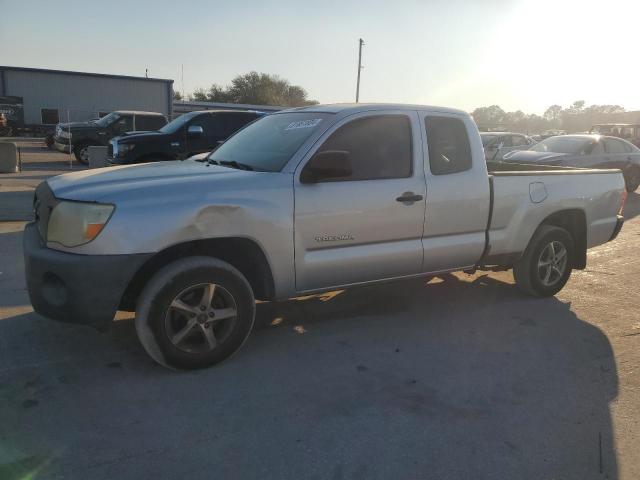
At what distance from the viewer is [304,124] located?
14.1ft

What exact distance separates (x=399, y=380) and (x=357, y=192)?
55.9 inches

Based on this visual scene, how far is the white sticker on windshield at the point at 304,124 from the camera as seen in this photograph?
13.9 feet

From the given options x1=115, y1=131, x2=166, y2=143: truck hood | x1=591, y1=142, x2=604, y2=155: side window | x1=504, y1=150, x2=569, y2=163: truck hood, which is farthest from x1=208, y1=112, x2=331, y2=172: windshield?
x1=591, y1=142, x2=604, y2=155: side window

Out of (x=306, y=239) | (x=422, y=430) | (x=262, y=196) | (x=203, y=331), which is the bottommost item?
(x=422, y=430)

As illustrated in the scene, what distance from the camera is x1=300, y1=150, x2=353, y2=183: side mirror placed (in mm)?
3793

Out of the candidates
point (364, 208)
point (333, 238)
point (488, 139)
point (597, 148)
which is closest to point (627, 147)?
point (597, 148)

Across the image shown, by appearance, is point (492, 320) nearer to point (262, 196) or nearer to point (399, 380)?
point (399, 380)

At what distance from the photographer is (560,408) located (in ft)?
11.0

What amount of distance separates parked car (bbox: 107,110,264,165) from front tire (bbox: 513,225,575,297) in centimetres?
614

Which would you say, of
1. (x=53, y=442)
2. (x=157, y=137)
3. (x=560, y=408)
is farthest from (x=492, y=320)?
(x=157, y=137)

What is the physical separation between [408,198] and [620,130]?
75.6 feet

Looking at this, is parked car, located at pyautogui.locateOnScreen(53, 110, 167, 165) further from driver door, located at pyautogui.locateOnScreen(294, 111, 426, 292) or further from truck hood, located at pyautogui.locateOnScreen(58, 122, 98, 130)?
driver door, located at pyautogui.locateOnScreen(294, 111, 426, 292)

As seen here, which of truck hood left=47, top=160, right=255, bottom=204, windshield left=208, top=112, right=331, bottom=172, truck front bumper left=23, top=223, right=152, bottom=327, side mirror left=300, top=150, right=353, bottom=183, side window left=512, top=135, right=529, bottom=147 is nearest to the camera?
truck front bumper left=23, top=223, right=152, bottom=327

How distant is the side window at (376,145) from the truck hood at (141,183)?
77 cm
